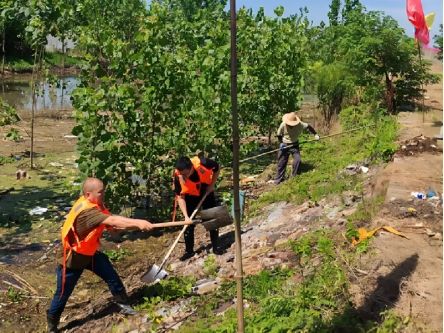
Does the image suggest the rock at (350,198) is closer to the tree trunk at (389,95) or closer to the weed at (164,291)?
the weed at (164,291)

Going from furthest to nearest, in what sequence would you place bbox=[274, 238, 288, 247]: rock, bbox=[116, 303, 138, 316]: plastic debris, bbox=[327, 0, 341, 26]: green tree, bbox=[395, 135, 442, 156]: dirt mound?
Answer: bbox=[327, 0, 341, 26]: green tree → bbox=[395, 135, 442, 156]: dirt mound → bbox=[274, 238, 288, 247]: rock → bbox=[116, 303, 138, 316]: plastic debris

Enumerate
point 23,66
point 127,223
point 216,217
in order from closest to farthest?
1. point 127,223
2. point 216,217
3. point 23,66

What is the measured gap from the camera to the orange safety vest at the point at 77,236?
438 centimetres

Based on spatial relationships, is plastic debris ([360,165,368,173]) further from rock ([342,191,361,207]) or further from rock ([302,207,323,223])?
rock ([302,207,323,223])

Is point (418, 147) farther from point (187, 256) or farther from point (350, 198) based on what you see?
point (187, 256)

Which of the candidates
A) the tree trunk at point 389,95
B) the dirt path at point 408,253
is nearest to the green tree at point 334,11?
the tree trunk at point 389,95

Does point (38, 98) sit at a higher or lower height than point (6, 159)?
higher

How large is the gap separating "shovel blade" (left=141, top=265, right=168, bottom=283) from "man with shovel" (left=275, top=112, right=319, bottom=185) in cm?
394

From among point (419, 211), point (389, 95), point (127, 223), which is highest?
point (389, 95)

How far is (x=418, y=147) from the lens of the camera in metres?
8.07

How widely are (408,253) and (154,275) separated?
99.5 inches

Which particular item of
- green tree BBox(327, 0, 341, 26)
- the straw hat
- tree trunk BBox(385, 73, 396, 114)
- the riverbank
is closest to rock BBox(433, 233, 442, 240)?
the straw hat

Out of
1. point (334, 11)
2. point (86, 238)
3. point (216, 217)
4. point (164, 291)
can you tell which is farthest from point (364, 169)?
point (334, 11)

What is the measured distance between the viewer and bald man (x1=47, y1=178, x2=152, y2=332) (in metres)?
4.30
